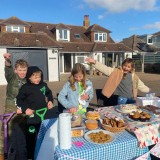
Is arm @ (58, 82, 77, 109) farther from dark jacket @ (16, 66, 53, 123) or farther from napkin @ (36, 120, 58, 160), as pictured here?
napkin @ (36, 120, 58, 160)

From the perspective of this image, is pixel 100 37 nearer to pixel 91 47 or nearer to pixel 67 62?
pixel 91 47

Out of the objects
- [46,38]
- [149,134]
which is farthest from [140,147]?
[46,38]

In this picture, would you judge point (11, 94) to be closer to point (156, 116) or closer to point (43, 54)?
point (156, 116)

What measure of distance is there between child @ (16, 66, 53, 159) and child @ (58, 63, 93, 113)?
1.00ft

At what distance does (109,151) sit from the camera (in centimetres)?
208

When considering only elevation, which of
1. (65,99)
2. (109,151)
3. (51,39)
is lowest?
(109,151)

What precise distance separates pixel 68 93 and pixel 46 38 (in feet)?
47.0

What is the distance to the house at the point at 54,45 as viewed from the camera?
15.4m

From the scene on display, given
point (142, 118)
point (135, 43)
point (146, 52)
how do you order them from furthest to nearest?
1. point (135, 43)
2. point (146, 52)
3. point (142, 118)

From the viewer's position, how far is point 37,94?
327 cm

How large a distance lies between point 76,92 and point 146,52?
1085 inches

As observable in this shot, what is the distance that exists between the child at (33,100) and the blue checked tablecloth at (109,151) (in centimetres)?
125

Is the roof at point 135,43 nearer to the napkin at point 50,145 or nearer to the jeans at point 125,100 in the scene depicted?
the jeans at point 125,100

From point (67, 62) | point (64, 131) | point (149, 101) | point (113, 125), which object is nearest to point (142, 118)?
point (113, 125)
